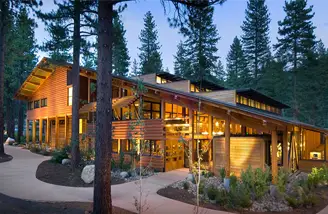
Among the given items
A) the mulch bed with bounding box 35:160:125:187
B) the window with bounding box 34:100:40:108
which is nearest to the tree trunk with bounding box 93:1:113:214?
the mulch bed with bounding box 35:160:125:187

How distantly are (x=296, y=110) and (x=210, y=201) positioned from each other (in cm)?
2513

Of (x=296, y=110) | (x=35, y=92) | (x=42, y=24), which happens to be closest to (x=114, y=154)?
(x=42, y=24)

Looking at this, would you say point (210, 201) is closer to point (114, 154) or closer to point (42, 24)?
point (114, 154)

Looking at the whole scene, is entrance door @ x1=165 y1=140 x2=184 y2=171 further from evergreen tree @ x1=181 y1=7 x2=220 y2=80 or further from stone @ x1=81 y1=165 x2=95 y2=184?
evergreen tree @ x1=181 y1=7 x2=220 y2=80

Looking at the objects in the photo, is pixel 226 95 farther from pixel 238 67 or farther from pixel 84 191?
pixel 238 67

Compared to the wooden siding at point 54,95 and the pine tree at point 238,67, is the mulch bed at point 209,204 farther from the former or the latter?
the pine tree at point 238,67

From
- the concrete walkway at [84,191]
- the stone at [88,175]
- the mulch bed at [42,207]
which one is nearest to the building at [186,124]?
the concrete walkway at [84,191]

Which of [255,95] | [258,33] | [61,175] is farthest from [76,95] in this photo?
[258,33]

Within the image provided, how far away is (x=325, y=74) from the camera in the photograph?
2853 centimetres

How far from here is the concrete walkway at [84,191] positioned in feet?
24.1

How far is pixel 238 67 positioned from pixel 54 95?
28750 mm

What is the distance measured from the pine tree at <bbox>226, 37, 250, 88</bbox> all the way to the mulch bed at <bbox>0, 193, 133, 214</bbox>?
110 feet

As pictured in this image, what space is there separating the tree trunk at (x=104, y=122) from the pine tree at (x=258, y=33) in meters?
32.7

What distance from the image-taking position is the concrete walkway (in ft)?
24.1
